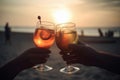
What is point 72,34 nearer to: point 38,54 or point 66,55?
point 66,55

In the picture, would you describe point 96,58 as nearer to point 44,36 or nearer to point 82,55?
point 82,55

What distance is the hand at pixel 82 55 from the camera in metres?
2.82

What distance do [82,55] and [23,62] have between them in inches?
26.9

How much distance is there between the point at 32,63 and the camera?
2715 millimetres

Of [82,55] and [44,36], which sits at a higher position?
[44,36]

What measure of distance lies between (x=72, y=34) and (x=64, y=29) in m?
0.13

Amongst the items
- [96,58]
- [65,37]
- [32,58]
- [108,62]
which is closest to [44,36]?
[65,37]

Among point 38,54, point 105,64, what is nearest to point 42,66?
point 38,54

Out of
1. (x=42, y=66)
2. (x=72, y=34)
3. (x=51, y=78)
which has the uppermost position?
(x=72, y=34)

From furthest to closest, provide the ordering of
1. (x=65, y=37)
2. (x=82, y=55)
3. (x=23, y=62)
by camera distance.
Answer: (x=65, y=37) → (x=82, y=55) → (x=23, y=62)

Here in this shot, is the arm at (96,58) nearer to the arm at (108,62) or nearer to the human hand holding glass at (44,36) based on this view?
the arm at (108,62)

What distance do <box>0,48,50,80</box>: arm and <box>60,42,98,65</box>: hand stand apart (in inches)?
13.4

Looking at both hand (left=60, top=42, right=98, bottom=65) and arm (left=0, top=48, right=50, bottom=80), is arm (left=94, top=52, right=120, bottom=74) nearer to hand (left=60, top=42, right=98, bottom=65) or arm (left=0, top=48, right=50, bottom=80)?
hand (left=60, top=42, right=98, bottom=65)

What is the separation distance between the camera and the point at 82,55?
2898 mm
